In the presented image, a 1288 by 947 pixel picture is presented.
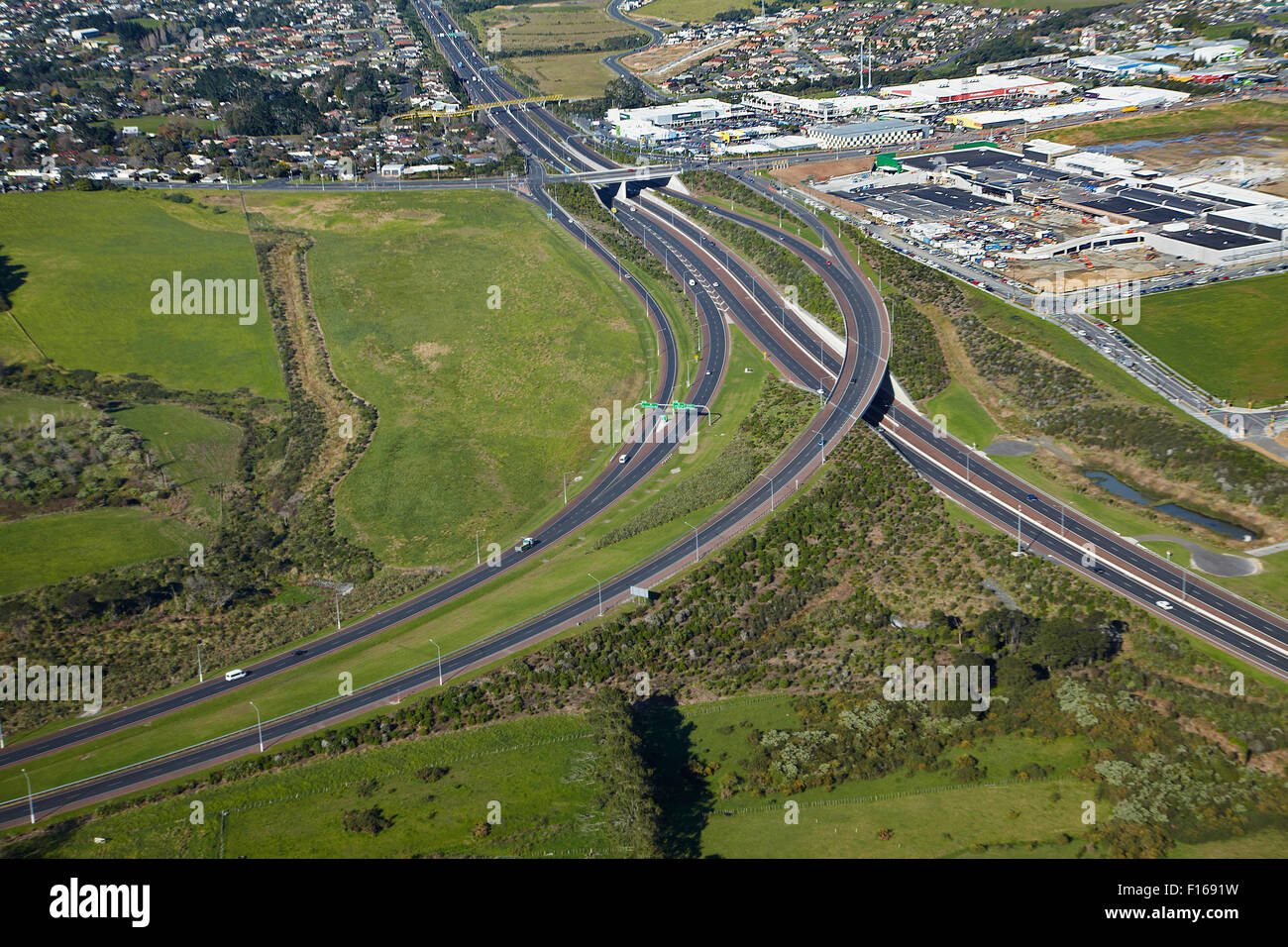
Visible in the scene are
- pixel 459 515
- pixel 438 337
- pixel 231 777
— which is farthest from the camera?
pixel 438 337

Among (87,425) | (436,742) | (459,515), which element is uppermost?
(87,425)

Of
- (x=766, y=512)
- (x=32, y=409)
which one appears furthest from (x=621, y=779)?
(x=32, y=409)

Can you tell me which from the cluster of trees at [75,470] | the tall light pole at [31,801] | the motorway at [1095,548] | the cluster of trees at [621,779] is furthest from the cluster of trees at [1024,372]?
the tall light pole at [31,801]

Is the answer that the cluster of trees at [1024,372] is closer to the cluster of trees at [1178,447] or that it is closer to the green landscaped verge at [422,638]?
the cluster of trees at [1178,447]

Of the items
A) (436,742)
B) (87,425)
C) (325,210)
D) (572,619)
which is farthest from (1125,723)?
(325,210)

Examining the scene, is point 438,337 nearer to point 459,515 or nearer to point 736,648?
point 459,515
